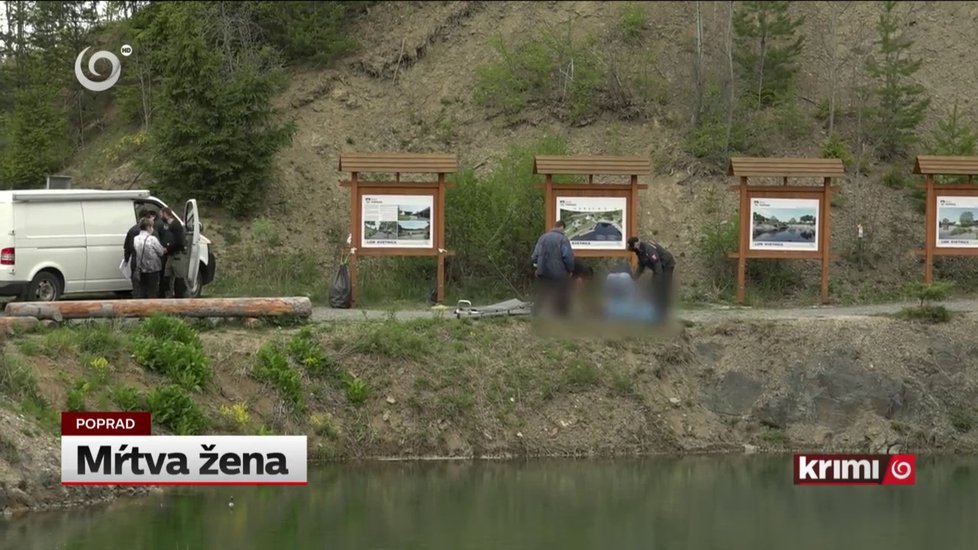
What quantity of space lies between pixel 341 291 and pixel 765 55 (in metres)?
13.9

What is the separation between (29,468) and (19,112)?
58.3 ft

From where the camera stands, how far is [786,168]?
24.6m

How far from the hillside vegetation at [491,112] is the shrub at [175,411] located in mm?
6560

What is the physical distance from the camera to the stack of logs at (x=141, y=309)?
20.0 meters

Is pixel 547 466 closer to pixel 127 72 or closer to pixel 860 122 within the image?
pixel 860 122

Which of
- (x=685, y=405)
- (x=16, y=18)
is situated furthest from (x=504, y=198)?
(x=16, y=18)

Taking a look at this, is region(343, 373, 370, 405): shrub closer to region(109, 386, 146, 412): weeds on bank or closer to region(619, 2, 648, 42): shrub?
region(109, 386, 146, 412): weeds on bank

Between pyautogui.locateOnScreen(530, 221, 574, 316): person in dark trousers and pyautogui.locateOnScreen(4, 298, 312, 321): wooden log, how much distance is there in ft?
11.7

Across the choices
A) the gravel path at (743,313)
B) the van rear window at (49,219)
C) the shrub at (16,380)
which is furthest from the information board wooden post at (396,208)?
the shrub at (16,380)

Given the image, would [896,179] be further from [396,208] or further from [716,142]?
[396,208]

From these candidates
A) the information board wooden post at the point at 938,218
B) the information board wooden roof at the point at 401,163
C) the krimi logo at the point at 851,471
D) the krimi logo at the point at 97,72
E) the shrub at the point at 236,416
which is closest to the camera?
the krimi logo at the point at 851,471

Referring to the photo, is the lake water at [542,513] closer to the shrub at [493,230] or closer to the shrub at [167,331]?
the shrub at [167,331]

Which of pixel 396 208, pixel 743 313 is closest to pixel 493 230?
pixel 396 208

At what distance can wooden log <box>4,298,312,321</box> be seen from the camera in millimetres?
20078
